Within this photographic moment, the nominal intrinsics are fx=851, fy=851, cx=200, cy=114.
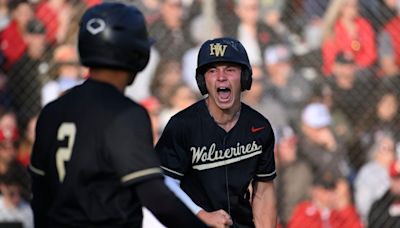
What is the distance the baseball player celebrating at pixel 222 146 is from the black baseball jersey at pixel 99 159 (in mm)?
1341

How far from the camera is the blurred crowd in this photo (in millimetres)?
8070

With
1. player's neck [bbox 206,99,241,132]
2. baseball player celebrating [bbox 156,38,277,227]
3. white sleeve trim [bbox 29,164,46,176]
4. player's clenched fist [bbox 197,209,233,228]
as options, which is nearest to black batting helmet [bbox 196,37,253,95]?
baseball player celebrating [bbox 156,38,277,227]

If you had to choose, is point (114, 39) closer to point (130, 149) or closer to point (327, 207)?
point (130, 149)

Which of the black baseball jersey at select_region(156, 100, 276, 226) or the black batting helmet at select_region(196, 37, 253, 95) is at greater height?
the black batting helmet at select_region(196, 37, 253, 95)

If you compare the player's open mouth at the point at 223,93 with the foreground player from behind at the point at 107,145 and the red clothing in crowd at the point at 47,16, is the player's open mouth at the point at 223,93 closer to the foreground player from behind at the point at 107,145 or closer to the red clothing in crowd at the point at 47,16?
the foreground player from behind at the point at 107,145

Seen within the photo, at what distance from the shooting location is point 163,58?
8195 mm

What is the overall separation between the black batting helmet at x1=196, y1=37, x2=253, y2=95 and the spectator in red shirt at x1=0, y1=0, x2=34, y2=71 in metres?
3.83

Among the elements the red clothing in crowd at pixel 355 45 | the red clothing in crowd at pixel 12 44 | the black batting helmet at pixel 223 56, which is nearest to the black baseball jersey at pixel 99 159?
the black batting helmet at pixel 223 56

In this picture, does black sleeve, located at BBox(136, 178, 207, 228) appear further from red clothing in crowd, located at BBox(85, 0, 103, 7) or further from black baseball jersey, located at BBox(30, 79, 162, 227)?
red clothing in crowd, located at BBox(85, 0, 103, 7)

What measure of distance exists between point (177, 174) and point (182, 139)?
0.19 meters

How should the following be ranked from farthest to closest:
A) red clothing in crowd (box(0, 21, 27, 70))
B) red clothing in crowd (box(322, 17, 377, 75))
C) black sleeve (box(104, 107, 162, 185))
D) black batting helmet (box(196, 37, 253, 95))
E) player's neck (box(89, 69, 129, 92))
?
1. red clothing in crowd (box(322, 17, 377, 75))
2. red clothing in crowd (box(0, 21, 27, 70))
3. black batting helmet (box(196, 37, 253, 95))
4. player's neck (box(89, 69, 129, 92))
5. black sleeve (box(104, 107, 162, 185))

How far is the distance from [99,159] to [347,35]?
588 centimetres

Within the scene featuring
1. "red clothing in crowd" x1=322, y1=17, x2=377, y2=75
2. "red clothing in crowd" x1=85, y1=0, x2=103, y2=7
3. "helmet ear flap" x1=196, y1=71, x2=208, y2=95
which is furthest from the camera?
"red clothing in crowd" x1=322, y1=17, x2=377, y2=75

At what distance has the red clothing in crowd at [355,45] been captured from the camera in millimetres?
8477
